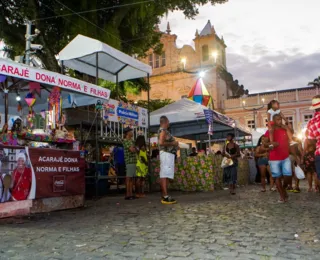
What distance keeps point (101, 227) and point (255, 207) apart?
10.3 feet

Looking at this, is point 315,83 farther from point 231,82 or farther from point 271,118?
point 271,118

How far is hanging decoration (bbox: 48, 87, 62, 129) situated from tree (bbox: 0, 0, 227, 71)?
7622 mm

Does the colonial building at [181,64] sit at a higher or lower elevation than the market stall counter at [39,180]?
higher

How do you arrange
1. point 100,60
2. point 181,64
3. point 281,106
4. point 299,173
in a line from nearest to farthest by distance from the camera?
1. point 299,173
2. point 100,60
3. point 281,106
4. point 181,64

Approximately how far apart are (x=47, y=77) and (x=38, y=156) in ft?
5.02

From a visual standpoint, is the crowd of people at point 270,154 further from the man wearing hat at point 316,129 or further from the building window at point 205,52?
the building window at point 205,52

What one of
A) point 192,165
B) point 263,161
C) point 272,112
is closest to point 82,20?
point 192,165

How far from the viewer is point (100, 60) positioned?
9.85m

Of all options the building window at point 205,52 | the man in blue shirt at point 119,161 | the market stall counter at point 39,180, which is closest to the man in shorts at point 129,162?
the man in blue shirt at point 119,161

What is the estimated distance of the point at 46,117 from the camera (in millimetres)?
7594

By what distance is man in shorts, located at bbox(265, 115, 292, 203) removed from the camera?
676 centimetres

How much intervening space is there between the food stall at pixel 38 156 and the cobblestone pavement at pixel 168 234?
13.7 inches

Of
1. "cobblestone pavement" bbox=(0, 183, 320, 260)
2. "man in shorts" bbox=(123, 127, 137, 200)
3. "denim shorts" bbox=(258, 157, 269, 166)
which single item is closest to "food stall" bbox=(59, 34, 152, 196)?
"man in shorts" bbox=(123, 127, 137, 200)

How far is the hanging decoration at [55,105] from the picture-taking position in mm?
7270
